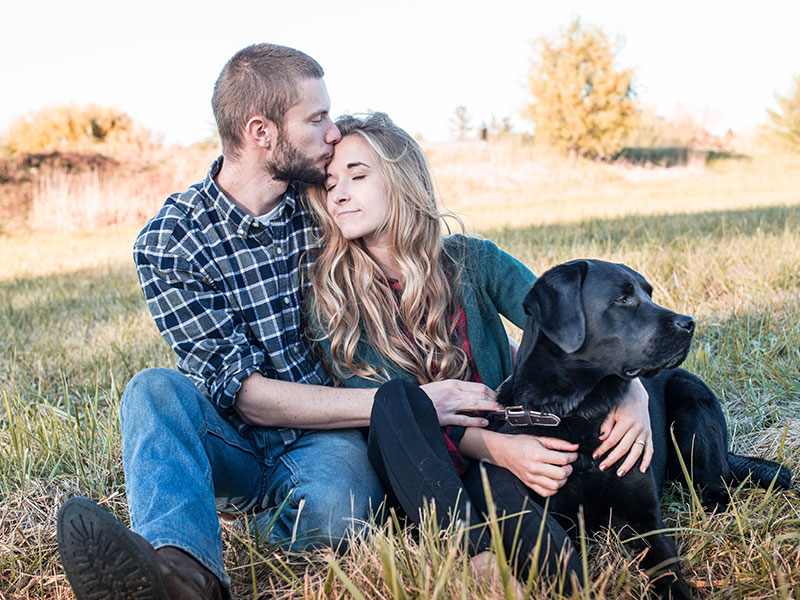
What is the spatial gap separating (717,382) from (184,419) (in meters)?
2.46

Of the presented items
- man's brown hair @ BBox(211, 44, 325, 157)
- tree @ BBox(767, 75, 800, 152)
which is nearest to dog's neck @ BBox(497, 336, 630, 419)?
man's brown hair @ BBox(211, 44, 325, 157)

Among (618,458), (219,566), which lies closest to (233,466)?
(219,566)

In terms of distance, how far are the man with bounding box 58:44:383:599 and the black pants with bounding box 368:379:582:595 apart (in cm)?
20

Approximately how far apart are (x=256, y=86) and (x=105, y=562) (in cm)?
179

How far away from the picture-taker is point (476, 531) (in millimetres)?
1845

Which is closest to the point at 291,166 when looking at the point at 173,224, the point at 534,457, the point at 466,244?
the point at 173,224

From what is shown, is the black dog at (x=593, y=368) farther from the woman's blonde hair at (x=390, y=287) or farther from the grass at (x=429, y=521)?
the woman's blonde hair at (x=390, y=287)

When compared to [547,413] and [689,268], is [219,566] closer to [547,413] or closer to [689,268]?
[547,413]

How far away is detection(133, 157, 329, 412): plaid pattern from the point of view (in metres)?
2.38

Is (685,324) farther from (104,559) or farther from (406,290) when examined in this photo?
(104,559)

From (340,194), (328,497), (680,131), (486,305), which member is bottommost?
(328,497)

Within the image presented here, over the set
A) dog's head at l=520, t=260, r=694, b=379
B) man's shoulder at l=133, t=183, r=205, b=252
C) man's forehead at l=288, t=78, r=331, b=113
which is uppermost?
man's forehead at l=288, t=78, r=331, b=113

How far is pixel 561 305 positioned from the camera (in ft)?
6.81

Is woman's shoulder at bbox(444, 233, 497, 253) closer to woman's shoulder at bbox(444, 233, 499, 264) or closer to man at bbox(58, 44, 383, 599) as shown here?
woman's shoulder at bbox(444, 233, 499, 264)
